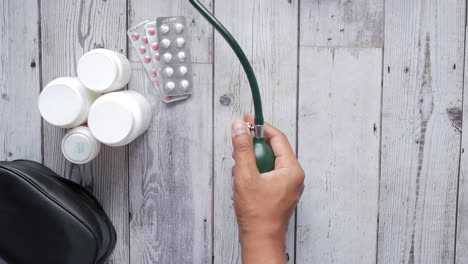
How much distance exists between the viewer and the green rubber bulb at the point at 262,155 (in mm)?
642

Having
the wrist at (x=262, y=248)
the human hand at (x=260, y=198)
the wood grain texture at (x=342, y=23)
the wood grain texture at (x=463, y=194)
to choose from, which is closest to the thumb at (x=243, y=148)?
the human hand at (x=260, y=198)

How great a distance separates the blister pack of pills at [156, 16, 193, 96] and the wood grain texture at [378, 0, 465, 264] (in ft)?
1.21

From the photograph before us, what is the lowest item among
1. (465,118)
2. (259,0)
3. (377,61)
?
(465,118)

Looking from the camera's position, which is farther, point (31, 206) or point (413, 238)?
point (413, 238)

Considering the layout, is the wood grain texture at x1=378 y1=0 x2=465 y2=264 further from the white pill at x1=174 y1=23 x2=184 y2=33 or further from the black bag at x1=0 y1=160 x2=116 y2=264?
the black bag at x1=0 y1=160 x2=116 y2=264

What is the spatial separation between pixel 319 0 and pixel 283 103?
0.20 meters

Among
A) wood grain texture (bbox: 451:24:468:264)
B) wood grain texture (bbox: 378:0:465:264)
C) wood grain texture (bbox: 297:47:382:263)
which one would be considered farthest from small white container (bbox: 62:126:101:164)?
wood grain texture (bbox: 451:24:468:264)

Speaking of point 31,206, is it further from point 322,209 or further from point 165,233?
point 322,209

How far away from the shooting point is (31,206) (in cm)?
67

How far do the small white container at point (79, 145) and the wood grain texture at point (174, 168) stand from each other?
0.31 feet

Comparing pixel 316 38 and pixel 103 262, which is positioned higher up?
pixel 316 38

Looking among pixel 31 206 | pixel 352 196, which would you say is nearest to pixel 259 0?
pixel 352 196

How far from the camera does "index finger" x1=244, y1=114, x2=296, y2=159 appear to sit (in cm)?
67

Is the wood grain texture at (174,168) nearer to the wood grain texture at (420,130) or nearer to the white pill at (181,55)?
the white pill at (181,55)
